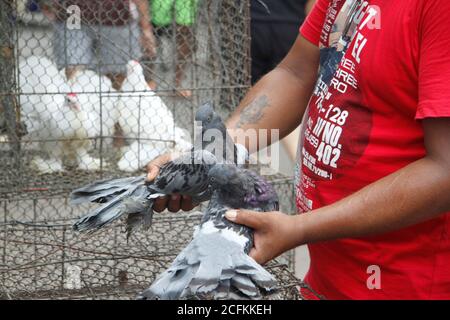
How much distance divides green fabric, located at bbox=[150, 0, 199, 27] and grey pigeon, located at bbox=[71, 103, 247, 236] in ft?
7.55

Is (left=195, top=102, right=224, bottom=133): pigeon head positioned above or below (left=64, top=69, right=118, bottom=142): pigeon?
above

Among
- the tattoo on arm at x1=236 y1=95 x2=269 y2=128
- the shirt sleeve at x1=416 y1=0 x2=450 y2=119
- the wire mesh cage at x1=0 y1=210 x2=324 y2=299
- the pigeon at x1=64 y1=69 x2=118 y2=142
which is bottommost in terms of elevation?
the wire mesh cage at x1=0 y1=210 x2=324 y2=299

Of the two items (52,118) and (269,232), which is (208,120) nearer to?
(269,232)

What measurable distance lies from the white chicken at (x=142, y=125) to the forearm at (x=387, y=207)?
222cm

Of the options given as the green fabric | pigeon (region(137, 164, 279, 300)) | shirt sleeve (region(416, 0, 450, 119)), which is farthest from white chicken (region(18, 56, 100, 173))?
shirt sleeve (region(416, 0, 450, 119))

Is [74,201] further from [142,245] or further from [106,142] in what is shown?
[106,142]

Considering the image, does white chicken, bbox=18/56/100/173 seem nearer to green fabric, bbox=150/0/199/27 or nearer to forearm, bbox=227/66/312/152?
green fabric, bbox=150/0/199/27

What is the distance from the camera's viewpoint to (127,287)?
80.0 inches

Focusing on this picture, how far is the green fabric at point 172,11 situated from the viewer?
4.11 metres

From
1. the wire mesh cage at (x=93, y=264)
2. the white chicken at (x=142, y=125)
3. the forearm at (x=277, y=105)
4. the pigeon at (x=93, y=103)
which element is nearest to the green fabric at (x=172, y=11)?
the white chicken at (x=142, y=125)

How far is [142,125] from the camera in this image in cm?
404

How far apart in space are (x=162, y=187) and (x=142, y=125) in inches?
90.2

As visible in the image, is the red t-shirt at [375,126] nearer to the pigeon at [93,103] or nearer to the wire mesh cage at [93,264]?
the wire mesh cage at [93,264]

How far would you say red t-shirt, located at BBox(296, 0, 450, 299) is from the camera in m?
1.49
